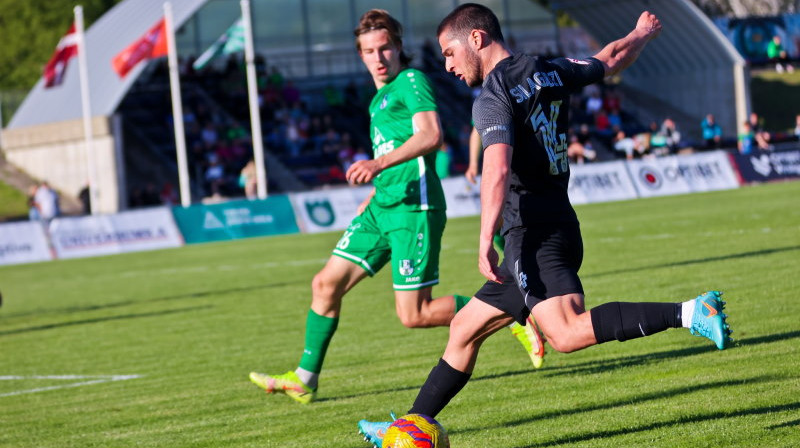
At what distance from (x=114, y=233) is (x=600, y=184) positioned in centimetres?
1190

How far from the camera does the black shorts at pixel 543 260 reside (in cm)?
550

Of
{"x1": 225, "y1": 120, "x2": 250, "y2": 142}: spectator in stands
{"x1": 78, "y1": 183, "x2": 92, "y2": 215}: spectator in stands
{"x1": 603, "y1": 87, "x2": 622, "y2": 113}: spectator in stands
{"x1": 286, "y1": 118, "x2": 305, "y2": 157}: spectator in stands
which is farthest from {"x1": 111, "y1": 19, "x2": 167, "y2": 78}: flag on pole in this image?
{"x1": 603, "y1": 87, "x2": 622, "y2": 113}: spectator in stands

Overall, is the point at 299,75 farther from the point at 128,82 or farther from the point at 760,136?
the point at 760,136

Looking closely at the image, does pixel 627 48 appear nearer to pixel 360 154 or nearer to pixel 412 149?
pixel 412 149

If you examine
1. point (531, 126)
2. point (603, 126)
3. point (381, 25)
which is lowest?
point (603, 126)

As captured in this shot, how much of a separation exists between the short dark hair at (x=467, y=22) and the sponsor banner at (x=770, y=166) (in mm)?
27737

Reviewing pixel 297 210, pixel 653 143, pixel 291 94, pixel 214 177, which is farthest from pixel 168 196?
pixel 653 143

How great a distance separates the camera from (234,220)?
3069cm

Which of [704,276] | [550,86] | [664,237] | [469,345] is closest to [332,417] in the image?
[469,345]

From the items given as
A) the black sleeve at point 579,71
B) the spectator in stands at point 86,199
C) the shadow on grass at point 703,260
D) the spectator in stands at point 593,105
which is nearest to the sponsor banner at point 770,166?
the spectator in stands at point 593,105

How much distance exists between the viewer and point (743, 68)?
49.6 metres

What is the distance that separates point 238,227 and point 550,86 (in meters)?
25.5

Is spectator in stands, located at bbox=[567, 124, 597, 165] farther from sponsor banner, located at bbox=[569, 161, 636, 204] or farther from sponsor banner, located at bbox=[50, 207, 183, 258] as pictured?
sponsor banner, located at bbox=[50, 207, 183, 258]

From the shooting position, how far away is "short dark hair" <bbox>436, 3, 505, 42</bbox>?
5.69 m
